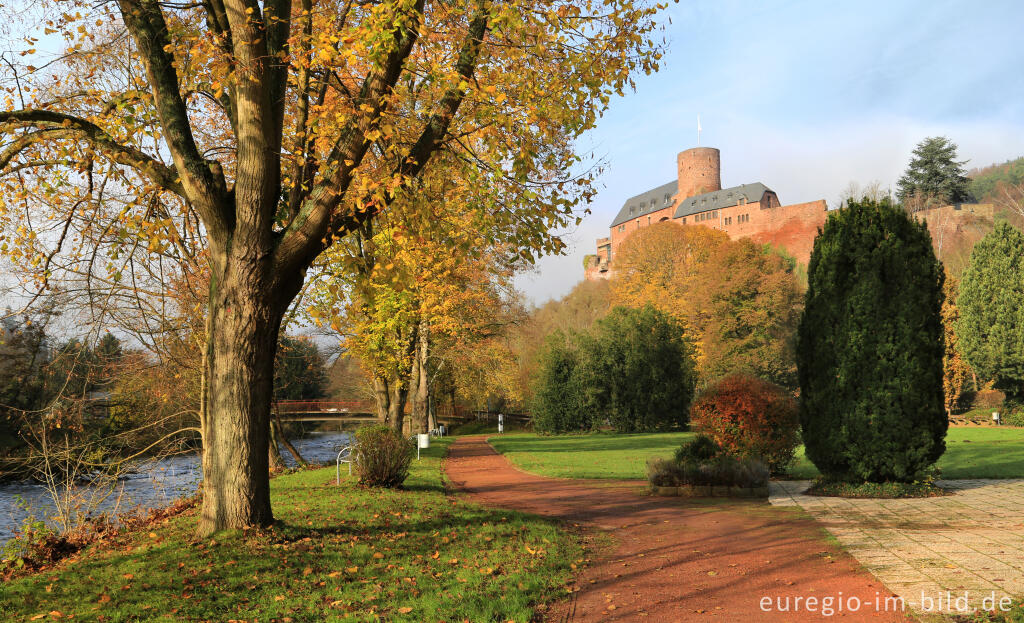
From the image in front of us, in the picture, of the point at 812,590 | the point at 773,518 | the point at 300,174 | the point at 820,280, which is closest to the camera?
the point at 812,590

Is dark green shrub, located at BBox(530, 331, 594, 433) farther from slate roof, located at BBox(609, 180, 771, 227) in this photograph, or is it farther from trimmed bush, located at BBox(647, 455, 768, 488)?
slate roof, located at BBox(609, 180, 771, 227)

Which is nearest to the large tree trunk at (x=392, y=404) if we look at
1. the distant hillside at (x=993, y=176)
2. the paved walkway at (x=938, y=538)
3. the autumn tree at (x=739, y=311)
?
the paved walkway at (x=938, y=538)

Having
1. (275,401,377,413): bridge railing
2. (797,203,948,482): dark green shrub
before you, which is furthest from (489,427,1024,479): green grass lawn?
(275,401,377,413): bridge railing

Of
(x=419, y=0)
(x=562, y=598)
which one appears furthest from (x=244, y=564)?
(x=419, y=0)

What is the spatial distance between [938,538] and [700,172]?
8127 cm

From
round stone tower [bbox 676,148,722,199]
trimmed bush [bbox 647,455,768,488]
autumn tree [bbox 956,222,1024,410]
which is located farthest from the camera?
round stone tower [bbox 676,148,722,199]

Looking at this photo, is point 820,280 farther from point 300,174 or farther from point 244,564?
point 244,564

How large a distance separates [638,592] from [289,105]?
8.32m

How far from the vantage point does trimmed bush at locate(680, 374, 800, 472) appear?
1306 centimetres

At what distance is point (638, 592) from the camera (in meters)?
5.57

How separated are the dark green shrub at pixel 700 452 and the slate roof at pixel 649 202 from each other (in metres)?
77.4

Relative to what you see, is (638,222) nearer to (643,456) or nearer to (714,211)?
(714,211)

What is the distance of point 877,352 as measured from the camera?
1055 cm

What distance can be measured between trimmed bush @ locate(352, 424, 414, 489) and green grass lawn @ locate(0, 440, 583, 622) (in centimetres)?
356
